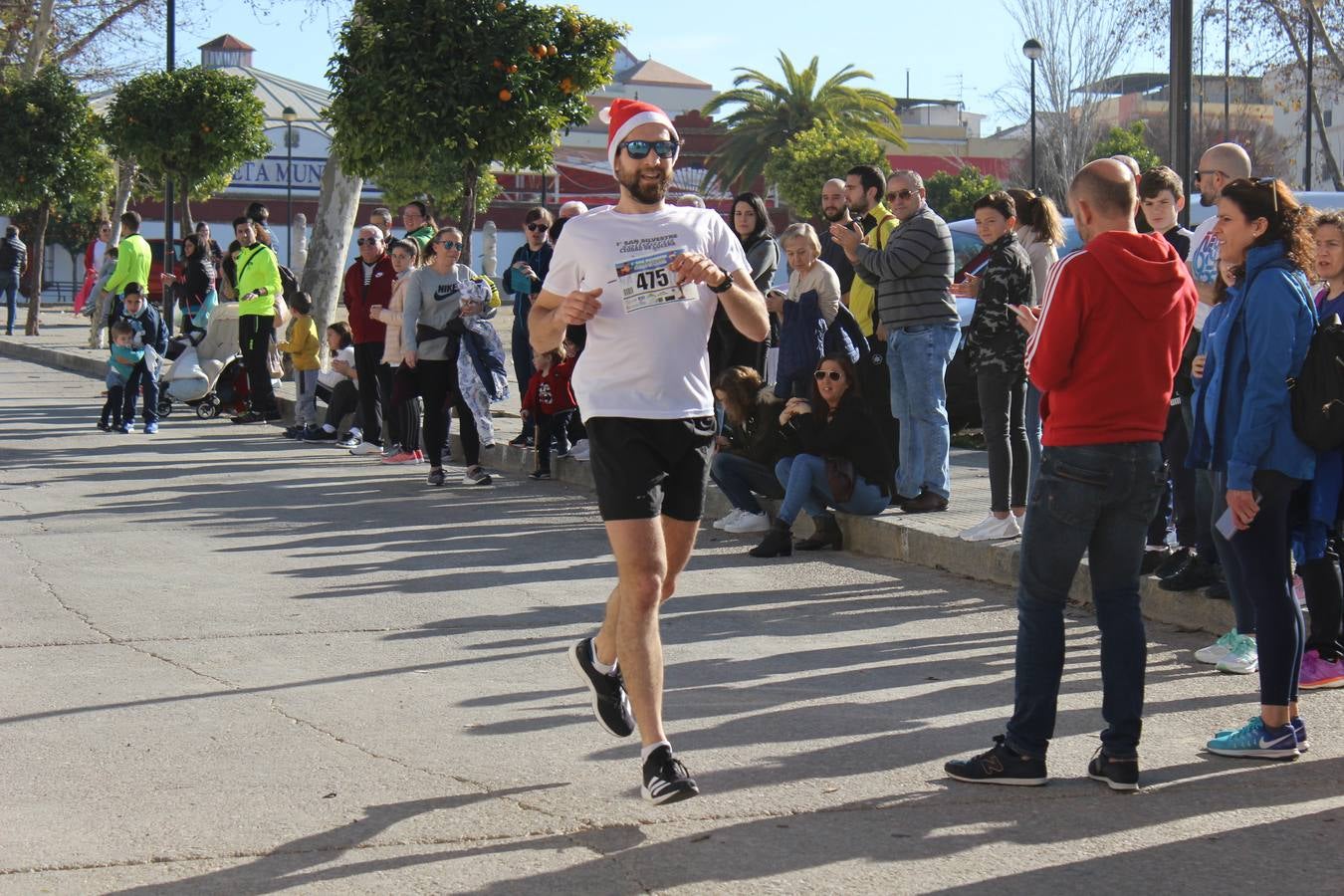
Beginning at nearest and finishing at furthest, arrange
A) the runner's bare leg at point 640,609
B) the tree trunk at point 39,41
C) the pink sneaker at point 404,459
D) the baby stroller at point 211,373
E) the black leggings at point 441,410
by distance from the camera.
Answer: the runner's bare leg at point 640,609
the black leggings at point 441,410
the pink sneaker at point 404,459
the baby stroller at point 211,373
the tree trunk at point 39,41

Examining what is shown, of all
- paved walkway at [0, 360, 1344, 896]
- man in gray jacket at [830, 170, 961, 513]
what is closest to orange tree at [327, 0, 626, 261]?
man in gray jacket at [830, 170, 961, 513]

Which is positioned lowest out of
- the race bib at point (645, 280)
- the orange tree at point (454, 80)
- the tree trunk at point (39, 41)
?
the race bib at point (645, 280)

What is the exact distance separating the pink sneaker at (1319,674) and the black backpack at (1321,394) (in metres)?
1.07

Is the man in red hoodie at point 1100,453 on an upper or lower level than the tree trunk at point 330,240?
lower

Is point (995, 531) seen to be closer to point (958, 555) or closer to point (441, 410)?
point (958, 555)

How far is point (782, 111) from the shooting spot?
62562mm

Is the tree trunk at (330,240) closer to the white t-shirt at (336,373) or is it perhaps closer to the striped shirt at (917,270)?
the white t-shirt at (336,373)

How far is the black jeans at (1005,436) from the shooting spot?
9.02m

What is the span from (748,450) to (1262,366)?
4930 mm

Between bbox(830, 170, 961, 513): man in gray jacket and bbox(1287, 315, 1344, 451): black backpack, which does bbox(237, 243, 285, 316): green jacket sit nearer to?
bbox(830, 170, 961, 513): man in gray jacket

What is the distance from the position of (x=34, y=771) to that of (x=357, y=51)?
11.6 metres

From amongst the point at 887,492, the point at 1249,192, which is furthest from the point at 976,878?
the point at 887,492

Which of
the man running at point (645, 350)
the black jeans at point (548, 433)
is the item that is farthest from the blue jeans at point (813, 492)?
the man running at point (645, 350)

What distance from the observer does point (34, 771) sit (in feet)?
16.9
